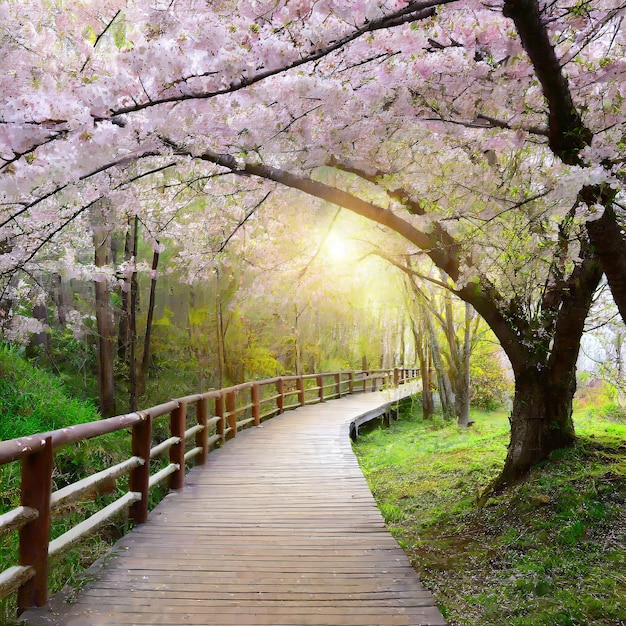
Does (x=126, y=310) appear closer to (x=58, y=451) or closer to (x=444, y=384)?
(x=58, y=451)

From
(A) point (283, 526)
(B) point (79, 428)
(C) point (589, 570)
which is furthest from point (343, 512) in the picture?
(B) point (79, 428)

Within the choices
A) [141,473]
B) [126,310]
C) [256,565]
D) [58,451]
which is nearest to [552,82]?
[256,565]

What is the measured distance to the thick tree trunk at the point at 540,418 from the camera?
199 inches

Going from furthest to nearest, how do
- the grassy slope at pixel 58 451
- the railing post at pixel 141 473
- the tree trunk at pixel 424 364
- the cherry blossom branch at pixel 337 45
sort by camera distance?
the tree trunk at pixel 424 364 < the grassy slope at pixel 58 451 < the railing post at pixel 141 473 < the cherry blossom branch at pixel 337 45

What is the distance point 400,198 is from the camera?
17.9ft

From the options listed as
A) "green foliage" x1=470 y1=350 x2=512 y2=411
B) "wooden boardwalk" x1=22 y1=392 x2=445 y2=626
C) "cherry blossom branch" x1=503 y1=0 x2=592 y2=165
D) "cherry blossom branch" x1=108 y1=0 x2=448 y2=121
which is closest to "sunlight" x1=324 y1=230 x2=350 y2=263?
"wooden boardwalk" x1=22 y1=392 x2=445 y2=626

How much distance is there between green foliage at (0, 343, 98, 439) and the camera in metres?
6.66

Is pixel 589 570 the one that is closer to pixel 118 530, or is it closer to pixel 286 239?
pixel 118 530

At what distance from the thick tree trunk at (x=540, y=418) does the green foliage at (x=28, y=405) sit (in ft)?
18.6

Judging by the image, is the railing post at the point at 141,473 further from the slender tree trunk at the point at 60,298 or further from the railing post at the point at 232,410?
the slender tree trunk at the point at 60,298

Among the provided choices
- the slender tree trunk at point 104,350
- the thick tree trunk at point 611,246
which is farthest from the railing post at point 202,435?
the slender tree trunk at point 104,350

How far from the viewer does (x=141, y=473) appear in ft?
13.2

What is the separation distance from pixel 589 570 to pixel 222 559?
233 centimetres

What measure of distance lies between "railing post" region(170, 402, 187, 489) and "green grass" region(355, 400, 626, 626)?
229 centimetres
